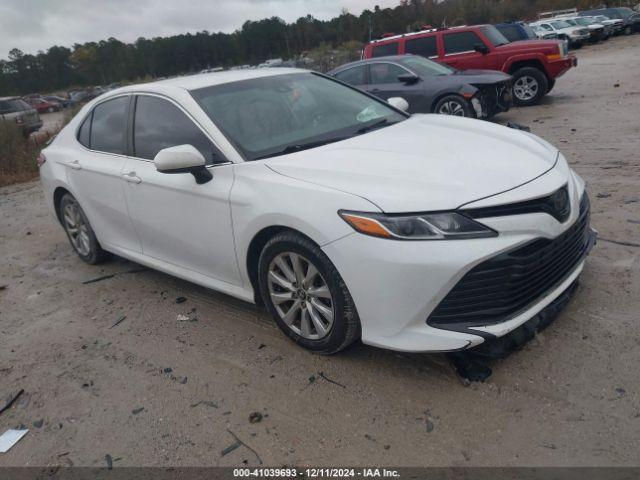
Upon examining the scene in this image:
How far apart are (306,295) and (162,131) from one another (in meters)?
1.72

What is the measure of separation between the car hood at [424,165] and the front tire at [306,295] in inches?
16.1

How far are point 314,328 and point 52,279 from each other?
A: 128 inches

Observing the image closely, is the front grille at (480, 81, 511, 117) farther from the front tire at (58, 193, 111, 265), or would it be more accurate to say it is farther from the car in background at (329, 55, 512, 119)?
the front tire at (58, 193, 111, 265)

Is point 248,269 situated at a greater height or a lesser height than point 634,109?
greater

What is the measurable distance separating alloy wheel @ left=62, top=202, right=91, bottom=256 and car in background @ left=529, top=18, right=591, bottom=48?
96.5 feet

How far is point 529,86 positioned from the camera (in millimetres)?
11969

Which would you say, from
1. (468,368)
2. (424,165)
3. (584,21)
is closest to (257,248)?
(424,165)

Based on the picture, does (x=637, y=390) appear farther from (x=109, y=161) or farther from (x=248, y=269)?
(x=109, y=161)

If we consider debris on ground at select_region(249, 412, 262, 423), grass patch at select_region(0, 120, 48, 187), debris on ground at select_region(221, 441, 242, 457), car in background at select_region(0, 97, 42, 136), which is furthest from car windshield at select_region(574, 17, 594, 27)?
debris on ground at select_region(221, 441, 242, 457)

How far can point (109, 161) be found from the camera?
4.49 meters

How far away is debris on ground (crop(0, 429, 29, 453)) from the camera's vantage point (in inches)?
118

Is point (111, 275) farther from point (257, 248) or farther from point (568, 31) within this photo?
point (568, 31)

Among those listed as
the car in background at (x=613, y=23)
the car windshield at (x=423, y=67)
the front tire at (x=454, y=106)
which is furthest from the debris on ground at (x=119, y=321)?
the car in background at (x=613, y=23)

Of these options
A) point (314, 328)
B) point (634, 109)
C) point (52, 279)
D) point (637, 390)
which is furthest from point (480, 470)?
point (634, 109)
